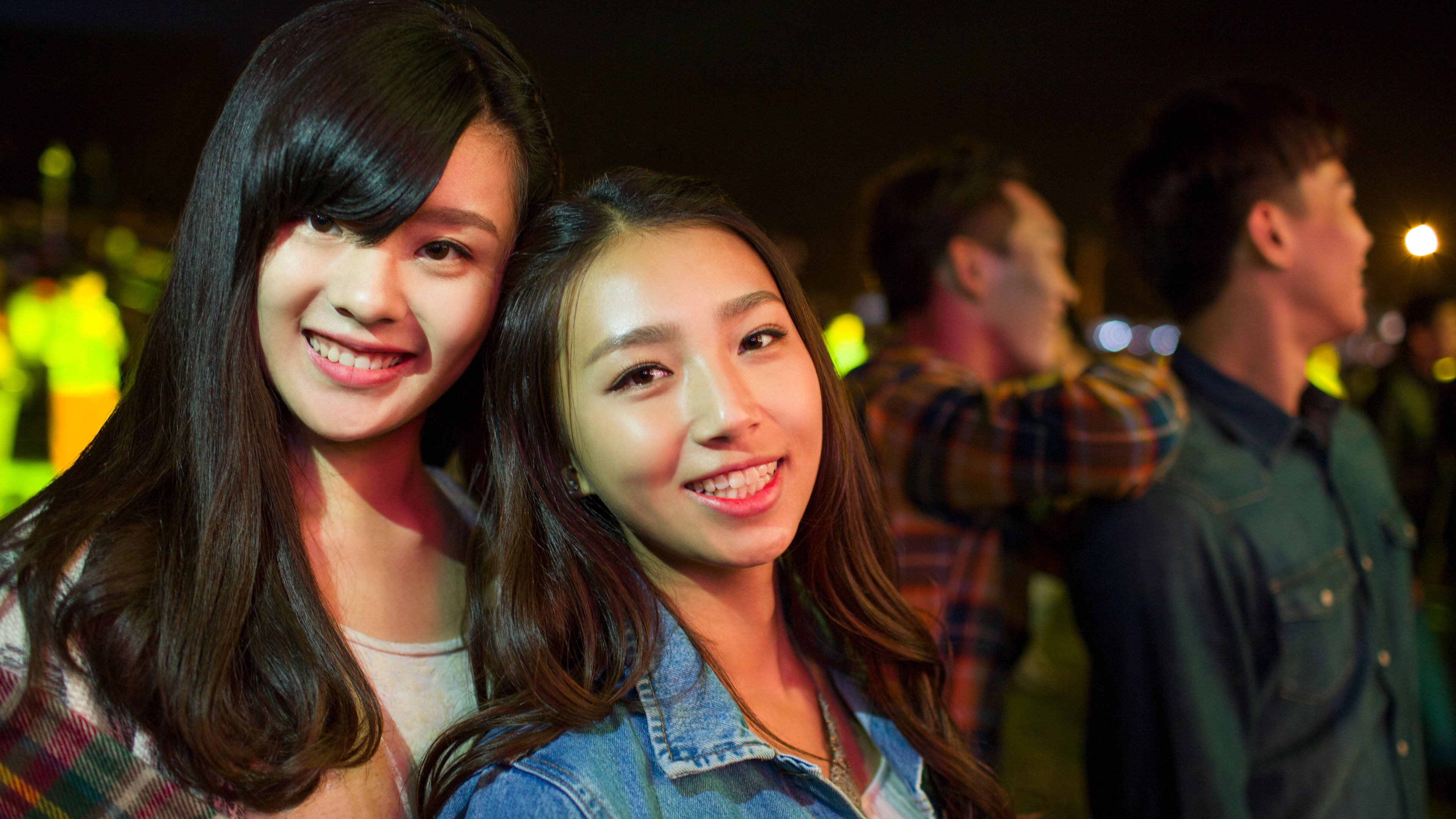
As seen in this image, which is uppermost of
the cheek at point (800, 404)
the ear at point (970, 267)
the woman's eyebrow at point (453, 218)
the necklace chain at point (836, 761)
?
the ear at point (970, 267)

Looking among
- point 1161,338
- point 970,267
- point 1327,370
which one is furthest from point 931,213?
point 1161,338

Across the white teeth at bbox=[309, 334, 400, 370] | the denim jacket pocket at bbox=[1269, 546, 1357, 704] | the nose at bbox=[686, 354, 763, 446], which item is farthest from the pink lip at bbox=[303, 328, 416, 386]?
the denim jacket pocket at bbox=[1269, 546, 1357, 704]

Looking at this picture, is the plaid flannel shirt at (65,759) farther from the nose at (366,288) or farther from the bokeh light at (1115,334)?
the bokeh light at (1115,334)

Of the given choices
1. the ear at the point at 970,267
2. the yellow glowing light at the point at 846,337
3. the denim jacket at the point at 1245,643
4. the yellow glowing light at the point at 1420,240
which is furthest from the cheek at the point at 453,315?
the yellow glowing light at the point at 846,337

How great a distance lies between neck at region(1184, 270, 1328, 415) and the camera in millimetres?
2178

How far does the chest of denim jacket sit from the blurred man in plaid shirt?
0.22 metres

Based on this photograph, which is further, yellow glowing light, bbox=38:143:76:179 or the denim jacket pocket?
yellow glowing light, bbox=38:143:76:179

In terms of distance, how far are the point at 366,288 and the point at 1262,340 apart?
1.98 metres

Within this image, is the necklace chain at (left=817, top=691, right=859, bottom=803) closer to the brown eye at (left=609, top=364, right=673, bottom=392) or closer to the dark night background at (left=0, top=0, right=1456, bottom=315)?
the brown eye at (left=609, top=364, right=673, bottom=392)

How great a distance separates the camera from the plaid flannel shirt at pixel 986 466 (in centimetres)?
198

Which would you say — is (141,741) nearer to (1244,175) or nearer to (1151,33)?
(1244,175)

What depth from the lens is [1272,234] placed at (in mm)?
2143

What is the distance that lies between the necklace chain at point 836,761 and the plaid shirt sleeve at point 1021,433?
82cm

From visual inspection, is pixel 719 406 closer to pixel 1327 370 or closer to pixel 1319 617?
pixel 1319 617
